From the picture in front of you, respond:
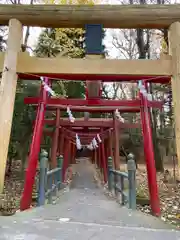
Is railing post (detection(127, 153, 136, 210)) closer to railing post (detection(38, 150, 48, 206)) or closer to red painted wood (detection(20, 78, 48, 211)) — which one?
railing post (detection(38, 150, 48, 206))

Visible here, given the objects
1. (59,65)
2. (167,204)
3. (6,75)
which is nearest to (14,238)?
(6,75)

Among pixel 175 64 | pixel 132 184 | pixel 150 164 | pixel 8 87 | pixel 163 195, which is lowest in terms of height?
pixel 163 195

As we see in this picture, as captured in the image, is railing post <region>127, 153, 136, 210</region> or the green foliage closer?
railing post <region>127, 153, 136, 210</region>

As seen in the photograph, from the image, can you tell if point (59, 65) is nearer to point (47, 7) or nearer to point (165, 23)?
point (47, 7)

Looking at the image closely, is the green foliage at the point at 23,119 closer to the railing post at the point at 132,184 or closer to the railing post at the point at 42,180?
the railing post at the point at 42,180

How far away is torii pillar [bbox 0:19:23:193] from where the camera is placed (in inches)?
167

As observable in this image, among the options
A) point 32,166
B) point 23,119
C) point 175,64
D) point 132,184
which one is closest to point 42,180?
point 32,166

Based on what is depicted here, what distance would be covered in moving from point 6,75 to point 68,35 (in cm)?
1218

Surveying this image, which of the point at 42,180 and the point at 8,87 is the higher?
the point at 8,87

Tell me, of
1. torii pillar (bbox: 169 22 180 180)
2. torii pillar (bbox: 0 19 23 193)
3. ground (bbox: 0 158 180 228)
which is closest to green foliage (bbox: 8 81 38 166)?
ground (bbox: 0 158 180 228)

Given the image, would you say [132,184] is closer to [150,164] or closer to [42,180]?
[150,164]

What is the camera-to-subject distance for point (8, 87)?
14.5 feet

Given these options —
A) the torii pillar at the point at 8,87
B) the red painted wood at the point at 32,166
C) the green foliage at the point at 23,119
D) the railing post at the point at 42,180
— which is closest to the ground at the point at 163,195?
the green foliage at the point at 23,119

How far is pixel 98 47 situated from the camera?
486cm
